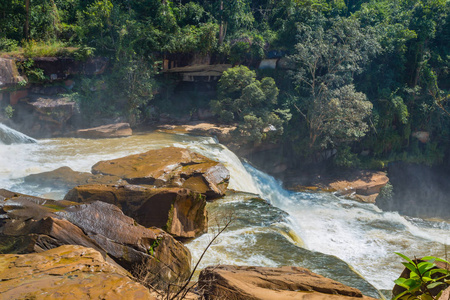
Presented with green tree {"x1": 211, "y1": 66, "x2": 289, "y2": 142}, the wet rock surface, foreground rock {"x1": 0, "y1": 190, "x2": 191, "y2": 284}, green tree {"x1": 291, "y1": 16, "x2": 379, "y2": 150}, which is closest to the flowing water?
foreground rock {"x1": 0, "y1": 190, "x2": 191, "y2": 284}

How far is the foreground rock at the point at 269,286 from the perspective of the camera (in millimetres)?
3959

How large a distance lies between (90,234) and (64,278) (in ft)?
4.94

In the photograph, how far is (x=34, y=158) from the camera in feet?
38.3

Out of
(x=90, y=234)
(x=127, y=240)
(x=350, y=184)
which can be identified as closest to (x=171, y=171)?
(x=127, y=240)

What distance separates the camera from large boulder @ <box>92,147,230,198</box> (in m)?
9.48

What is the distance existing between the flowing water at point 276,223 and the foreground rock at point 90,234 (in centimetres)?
109

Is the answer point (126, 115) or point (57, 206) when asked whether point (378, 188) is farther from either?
point (57, 206)

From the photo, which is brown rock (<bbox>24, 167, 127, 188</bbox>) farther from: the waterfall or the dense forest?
the dense forest

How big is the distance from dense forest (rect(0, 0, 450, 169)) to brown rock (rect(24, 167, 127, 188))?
7.38 metres

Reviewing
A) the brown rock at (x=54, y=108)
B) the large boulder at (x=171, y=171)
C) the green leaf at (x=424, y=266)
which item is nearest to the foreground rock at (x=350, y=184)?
the large boulder at (x=171, y=171)

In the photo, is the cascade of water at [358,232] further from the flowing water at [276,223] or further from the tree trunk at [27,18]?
the tree trunk at [27,18]

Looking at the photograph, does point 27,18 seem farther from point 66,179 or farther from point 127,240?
point 127,240

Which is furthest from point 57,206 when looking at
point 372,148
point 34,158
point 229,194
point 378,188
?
point 372,148

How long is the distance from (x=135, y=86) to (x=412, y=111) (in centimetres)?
1426
